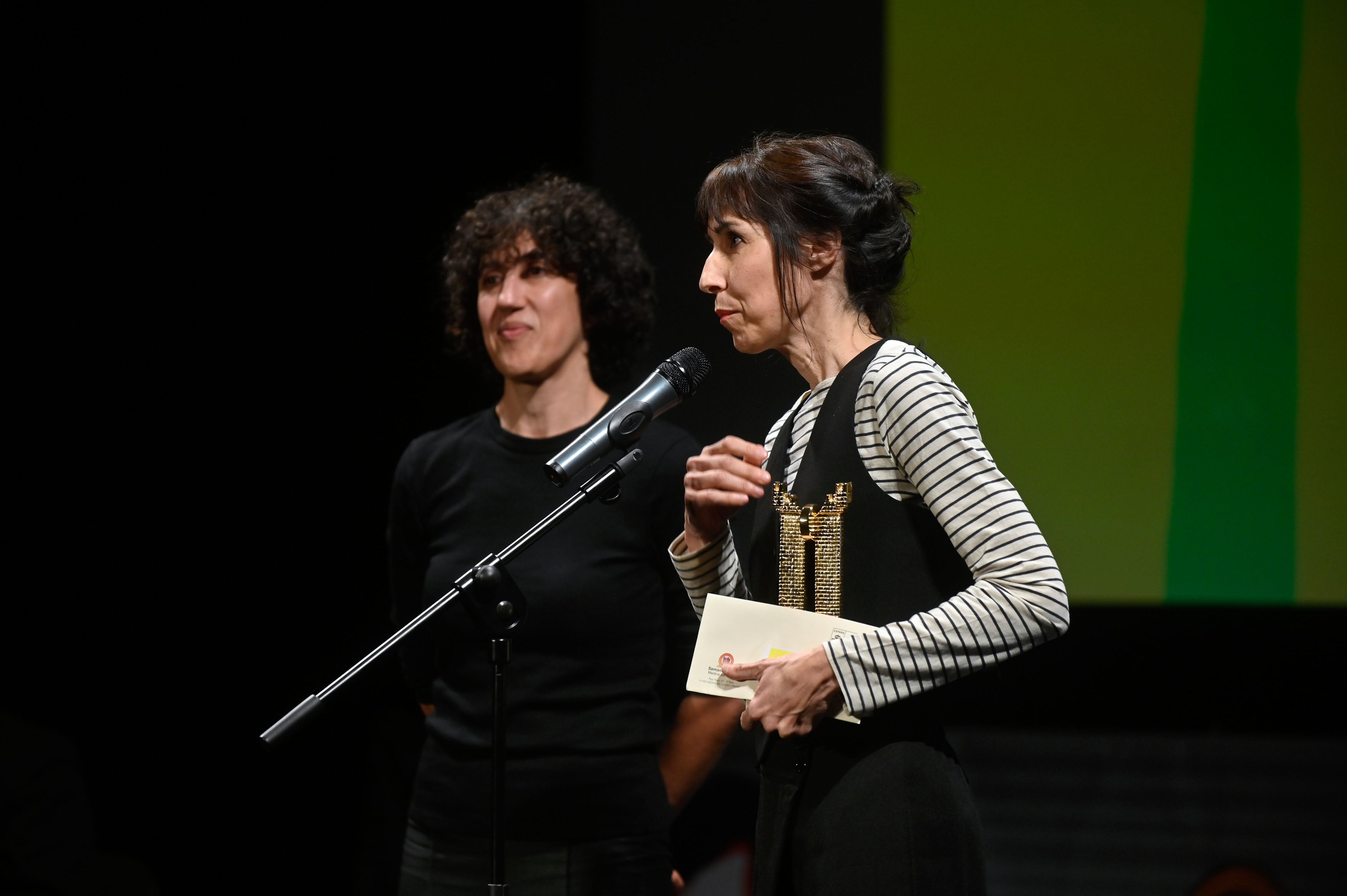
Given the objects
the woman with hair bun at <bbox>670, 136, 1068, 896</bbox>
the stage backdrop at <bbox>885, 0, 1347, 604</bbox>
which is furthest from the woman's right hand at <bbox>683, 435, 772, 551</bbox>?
the stage backdrop at <bbox>885, 0, 1347, 604</bbox>

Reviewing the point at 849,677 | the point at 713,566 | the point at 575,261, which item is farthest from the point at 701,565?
the point at 575,261

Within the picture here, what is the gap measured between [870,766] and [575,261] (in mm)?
1205

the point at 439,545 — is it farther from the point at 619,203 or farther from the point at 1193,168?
the point at 1193,168

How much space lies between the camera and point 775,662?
114 cm

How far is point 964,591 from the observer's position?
1.13 metres

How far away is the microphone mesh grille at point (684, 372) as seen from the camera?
137cm

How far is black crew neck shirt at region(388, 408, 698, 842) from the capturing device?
1.70 m

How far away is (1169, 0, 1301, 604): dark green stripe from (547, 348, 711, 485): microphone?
4.29 feet

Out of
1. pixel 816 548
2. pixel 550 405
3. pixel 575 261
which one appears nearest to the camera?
pixel 816 548

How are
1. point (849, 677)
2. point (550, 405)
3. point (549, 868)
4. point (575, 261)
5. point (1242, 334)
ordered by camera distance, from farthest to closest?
point (1242, 334) → point (575, 261) → point (550, 405) → point (549, 868) → point (849, 677)

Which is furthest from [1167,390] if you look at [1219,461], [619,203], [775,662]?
[775,662]

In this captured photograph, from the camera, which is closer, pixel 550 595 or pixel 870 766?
pixel 870 766

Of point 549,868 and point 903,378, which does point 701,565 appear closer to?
point 903,378

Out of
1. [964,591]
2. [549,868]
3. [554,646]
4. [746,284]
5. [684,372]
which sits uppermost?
[746,284]
